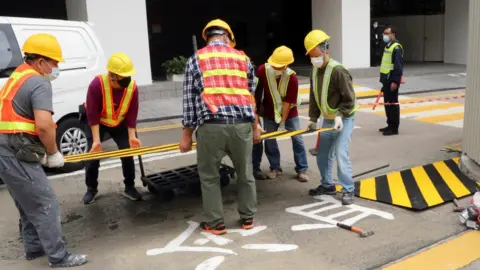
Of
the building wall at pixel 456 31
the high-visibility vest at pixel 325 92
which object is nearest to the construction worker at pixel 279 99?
the high-visibility vest at pixel 325 92

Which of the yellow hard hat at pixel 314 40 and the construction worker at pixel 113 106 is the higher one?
the yellow hard hat at pixel 314 40

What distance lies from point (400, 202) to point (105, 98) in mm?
3234

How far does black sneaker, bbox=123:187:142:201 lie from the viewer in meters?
5.71

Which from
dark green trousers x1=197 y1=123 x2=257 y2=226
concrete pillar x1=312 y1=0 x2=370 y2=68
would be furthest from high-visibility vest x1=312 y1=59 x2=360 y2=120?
concrete pillar x1=312 y1=0 x2=370 y2=68

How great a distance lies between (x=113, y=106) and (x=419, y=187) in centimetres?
350

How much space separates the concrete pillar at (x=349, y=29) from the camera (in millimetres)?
17062

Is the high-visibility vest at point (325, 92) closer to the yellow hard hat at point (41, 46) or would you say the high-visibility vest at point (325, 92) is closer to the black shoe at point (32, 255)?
the yellow hard hat at point (41, 46)

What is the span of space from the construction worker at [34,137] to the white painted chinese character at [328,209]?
214 centimetres

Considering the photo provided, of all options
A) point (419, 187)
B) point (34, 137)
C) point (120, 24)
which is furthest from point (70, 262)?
point (120, 24)

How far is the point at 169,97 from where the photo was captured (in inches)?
563

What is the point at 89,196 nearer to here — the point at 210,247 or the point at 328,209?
the point at 210,247

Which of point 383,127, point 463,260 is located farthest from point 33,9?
point 463,260

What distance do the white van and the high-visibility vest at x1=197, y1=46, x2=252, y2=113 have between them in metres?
3.42

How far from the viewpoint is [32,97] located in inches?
144
